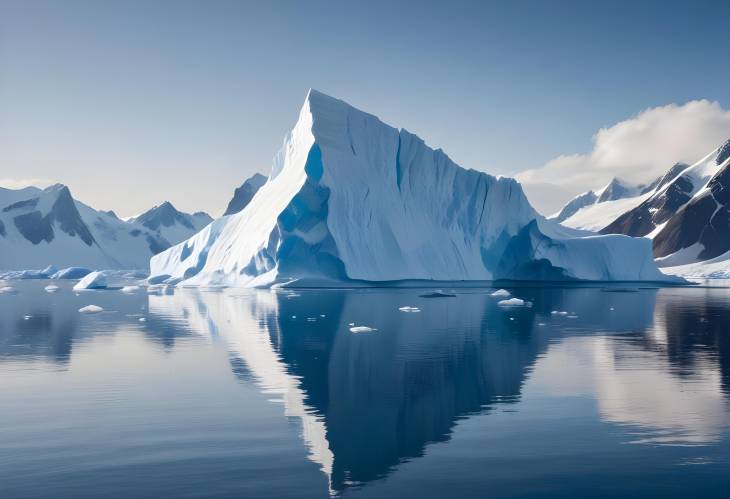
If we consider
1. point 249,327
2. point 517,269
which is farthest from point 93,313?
point 517,269

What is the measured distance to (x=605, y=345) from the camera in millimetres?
17469

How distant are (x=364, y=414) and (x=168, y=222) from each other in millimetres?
176965

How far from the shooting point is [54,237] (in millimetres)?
135875

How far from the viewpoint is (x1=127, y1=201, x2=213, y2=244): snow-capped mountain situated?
17362 cm

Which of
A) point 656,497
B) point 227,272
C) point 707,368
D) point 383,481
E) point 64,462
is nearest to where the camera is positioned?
point 656,497

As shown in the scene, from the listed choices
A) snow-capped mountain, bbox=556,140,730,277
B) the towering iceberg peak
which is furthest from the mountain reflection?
the towering iceberg peak

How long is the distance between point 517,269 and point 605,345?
3544 centimetres

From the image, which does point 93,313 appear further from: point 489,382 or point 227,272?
point 489,382

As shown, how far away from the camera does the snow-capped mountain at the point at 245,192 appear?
496 ft

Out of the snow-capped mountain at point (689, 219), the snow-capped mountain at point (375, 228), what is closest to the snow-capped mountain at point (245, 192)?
the snow-capped mountain at point (689, 219)

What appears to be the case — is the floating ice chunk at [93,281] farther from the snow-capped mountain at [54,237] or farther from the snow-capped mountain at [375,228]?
the snow-capped mountain at [54,237]

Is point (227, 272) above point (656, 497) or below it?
above

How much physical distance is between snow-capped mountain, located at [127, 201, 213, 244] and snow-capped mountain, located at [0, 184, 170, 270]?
1603cm

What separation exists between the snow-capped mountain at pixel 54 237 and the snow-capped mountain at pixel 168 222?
16029 mm
